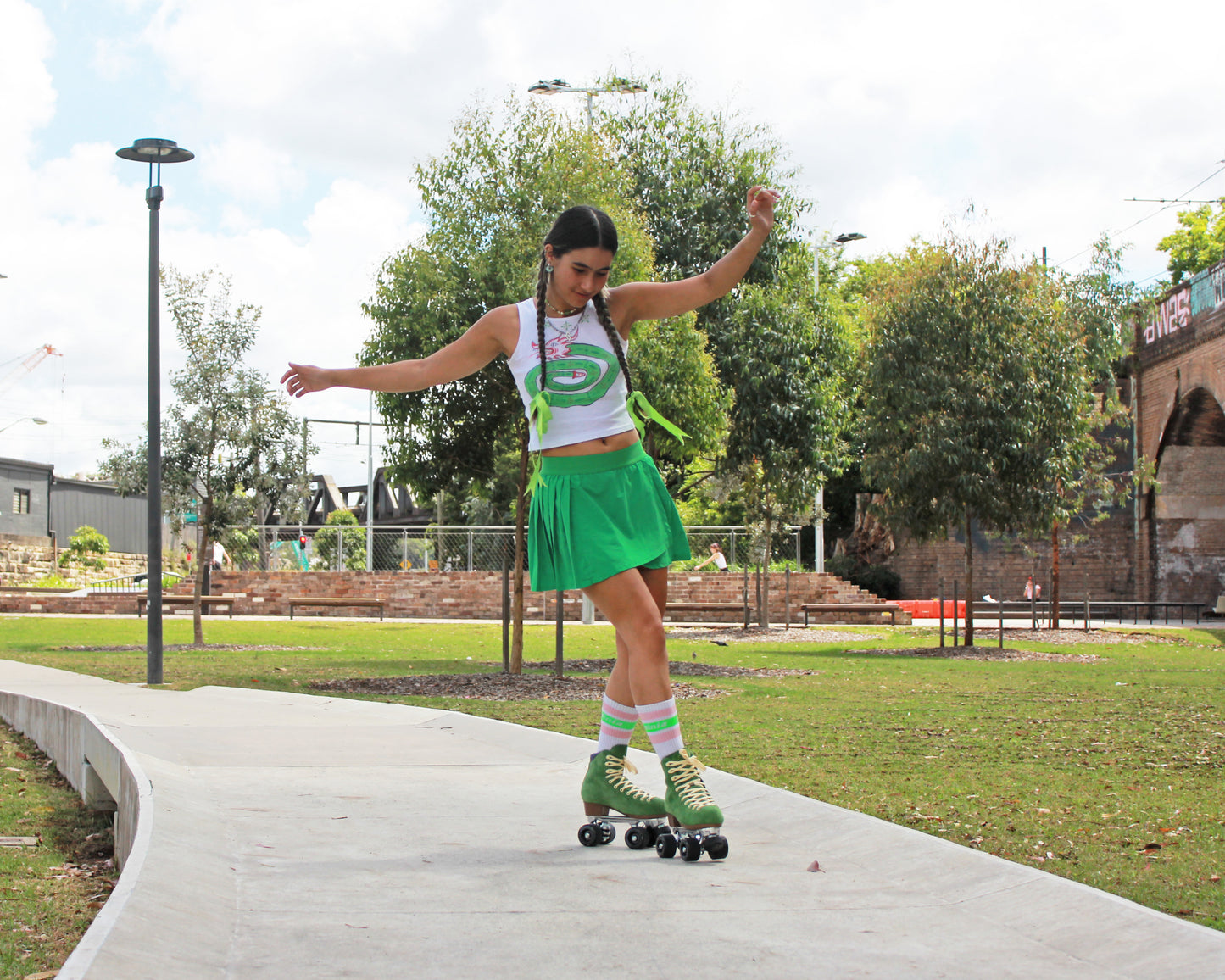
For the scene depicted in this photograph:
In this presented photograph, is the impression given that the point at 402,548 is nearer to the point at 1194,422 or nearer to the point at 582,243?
the point at 1194,422

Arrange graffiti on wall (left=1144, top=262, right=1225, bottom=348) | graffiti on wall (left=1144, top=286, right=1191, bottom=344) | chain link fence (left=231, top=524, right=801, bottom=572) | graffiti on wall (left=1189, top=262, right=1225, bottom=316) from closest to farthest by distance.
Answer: graffiti on wall (left=1189, top=262, right=1225, bottom=316) < graffiti on wall (left=1144, top=262, right=1225, bottom=348) < graffiti on wall (left=1144, top=286, right=1191, bottom=344) < chain link fence (left=231, top=524, right=801, bottom=572)

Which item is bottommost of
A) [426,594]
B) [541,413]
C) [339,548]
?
[426,594]

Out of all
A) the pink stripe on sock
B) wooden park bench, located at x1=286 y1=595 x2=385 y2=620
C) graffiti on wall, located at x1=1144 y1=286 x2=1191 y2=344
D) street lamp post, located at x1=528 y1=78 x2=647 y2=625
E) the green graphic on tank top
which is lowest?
wooden park bench, located at x1=286 y1=595 x2=385 y2=620

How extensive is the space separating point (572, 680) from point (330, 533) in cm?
2438

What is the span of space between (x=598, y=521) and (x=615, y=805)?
956mm

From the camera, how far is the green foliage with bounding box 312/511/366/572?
34.4 m

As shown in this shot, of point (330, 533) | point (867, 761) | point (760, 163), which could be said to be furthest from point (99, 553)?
point (867, 761)

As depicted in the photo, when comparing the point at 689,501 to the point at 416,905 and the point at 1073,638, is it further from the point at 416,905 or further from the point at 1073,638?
the point at 416,905

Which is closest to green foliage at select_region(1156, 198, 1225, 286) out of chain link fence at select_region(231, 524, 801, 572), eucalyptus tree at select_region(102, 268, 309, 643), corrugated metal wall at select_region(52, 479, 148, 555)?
chain link fence at select_region(231, 524, 801, 572)

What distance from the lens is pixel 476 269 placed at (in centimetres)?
1273

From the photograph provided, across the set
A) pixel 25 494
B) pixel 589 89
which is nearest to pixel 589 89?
pixel 589 89

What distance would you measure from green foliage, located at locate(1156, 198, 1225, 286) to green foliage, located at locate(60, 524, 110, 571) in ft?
143

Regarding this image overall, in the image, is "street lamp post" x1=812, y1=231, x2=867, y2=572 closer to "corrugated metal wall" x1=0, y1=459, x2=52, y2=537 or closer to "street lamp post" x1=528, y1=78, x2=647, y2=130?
"street lamp post" x1=528, y1=78, x2=647, y2=130

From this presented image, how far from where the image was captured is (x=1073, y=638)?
21.8 metres
